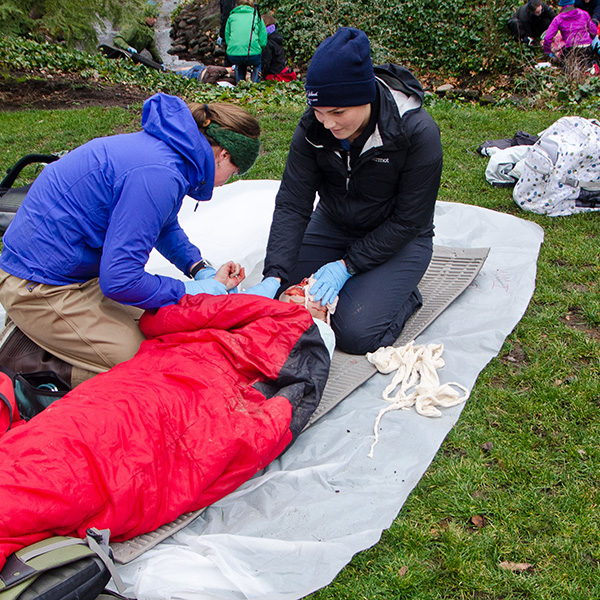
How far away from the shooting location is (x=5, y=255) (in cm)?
278

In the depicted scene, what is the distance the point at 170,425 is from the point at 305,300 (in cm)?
128

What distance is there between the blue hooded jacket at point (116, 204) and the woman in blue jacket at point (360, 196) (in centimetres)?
68

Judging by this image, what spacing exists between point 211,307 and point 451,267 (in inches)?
75.9

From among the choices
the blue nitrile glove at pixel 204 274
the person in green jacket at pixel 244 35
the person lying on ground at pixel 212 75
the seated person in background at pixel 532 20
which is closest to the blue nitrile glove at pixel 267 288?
the blue nitrile glove at pixel 204 274

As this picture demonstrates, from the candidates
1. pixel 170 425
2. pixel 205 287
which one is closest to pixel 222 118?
pixel 205 287

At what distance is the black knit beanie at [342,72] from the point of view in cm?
267

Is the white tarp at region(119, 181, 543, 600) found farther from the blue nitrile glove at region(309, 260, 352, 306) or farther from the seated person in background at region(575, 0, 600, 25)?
the seated person in background at region(575, 0, 600, 25)

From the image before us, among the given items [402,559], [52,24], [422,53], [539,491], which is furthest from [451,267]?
[422,53]

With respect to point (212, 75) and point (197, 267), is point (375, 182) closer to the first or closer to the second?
point (197, 267)

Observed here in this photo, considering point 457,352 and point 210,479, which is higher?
point 210,479

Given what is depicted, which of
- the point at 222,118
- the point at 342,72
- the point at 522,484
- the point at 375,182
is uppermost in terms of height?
the point at 342,72

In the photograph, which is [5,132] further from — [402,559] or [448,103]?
→ [402,559]

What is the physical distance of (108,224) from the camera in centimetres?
263

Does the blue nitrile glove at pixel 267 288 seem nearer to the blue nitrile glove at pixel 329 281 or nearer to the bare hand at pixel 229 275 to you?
the bare hand at pixel 229 275
